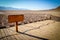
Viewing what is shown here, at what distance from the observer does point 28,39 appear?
340 centimetres

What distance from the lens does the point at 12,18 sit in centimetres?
418

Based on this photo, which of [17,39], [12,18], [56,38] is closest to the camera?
[17,39]

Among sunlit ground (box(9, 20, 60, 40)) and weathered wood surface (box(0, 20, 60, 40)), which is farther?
sunlit ground (box(9, 20, 60, 40))

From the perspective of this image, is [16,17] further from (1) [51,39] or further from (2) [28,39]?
(1) [51,39]

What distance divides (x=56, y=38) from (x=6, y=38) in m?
1.73

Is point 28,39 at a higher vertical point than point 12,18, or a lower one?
lower

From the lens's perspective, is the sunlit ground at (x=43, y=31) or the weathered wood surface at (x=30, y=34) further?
the sunlit ground at (x=43, y=31)

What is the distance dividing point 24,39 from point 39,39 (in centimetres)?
50

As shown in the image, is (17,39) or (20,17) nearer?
(17,39)

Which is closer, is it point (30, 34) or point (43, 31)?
point (30, 34)

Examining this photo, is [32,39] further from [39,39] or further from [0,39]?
[0,39]

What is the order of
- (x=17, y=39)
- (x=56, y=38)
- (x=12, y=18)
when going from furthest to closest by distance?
(x=12, y=18) < (x=56, y=38) < (x=17, y=39)

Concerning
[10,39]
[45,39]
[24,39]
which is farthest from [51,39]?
[10,39]

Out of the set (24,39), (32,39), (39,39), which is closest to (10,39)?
(24,39)
